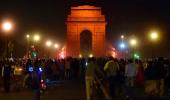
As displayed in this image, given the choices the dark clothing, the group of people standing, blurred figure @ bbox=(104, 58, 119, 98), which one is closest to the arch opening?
the dark clothing

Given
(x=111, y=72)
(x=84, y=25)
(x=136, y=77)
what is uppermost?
(x=84, y=25)

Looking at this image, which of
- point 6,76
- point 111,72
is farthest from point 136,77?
point 6,76

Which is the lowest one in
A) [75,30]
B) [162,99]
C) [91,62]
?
[162,99]

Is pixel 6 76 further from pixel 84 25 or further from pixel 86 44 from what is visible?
pixel 86 44

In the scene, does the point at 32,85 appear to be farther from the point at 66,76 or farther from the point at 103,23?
the point at 103,23

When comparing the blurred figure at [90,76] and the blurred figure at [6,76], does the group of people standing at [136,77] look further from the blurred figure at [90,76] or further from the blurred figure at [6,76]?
the blurred figure at [6,76]

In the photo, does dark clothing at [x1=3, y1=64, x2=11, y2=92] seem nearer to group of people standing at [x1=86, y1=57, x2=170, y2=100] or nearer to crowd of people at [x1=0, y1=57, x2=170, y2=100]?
crowd of people at [x1=0, y1=57, x2=170, y2=100]

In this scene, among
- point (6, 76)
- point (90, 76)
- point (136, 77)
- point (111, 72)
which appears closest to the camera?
point (90, 76)

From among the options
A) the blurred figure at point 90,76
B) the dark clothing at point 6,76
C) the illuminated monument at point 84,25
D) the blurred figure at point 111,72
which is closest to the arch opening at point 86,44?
the illuminated monument at point 84,25

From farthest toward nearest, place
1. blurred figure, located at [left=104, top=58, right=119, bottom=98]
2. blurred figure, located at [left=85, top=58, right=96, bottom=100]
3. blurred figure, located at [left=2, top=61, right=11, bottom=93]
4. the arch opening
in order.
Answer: the arch opening < blurred figure, located at [left=2, top=61, right=11, bottom=93] < blurred figure, located at [left=104, top=58, right=119, bottom=98] < blurred figure, located at [left=85, top=58, right=96, bottom=100]

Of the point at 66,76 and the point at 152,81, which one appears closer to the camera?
the point at 152,81

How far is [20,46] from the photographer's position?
111 meters

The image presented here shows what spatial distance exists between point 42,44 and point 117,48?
43.0 metres

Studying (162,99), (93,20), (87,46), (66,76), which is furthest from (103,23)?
(162,99)
